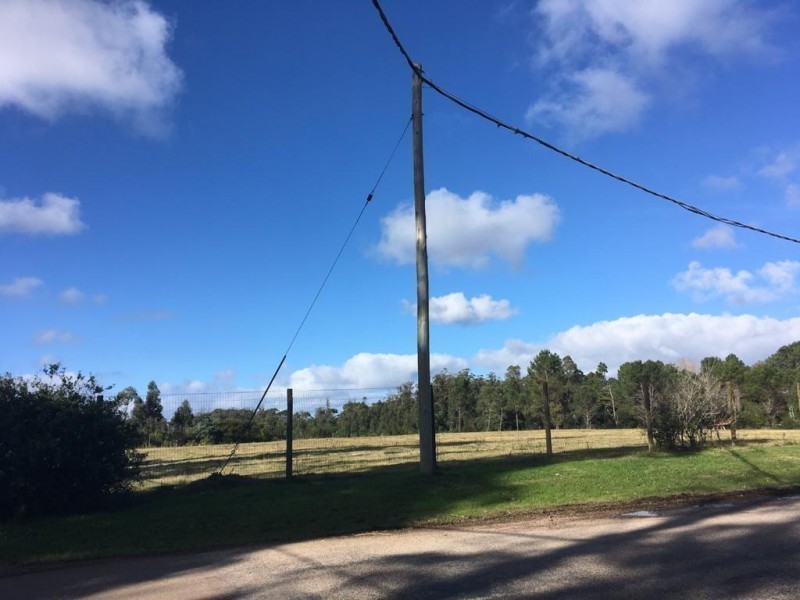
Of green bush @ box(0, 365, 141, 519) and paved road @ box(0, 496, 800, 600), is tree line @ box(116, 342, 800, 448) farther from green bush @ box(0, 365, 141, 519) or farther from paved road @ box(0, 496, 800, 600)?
paved road @ box(0, 496, 800, 600)

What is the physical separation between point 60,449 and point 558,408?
225 feet

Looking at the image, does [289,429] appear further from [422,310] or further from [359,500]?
[422,310]

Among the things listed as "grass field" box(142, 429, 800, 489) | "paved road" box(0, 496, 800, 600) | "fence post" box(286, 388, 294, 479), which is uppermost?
"fence post" box(286, 388, 294, 479)

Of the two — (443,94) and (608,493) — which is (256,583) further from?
(443,94)

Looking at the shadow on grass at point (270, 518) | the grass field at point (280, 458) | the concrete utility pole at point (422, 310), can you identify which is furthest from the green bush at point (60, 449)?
the concrete utility pole at point (422, 310)

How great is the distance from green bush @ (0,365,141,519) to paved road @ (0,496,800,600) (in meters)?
3.98

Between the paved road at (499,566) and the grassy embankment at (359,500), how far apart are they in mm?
1012

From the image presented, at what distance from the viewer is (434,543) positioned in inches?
304

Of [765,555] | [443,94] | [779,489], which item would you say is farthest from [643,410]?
[765,555]

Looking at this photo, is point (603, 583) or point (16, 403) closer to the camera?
point (603, 583)

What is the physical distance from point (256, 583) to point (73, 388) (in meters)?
7.84

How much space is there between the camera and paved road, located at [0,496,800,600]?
5.53 meters

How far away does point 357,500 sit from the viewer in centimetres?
1105

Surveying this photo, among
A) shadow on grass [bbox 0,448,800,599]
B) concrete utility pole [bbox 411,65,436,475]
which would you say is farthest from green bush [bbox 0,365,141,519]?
concrete utility pole [bbox 411,65,436,475]
